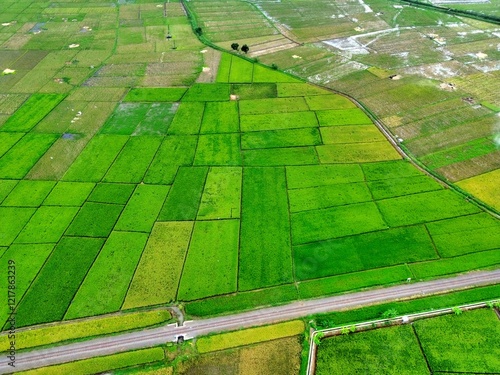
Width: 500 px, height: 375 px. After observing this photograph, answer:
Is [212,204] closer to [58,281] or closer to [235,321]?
[235,321]

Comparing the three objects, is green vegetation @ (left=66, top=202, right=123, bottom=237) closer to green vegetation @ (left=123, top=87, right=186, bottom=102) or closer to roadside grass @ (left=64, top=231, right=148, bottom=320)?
roadside grass @ (left=64, top=231, right=148, bottom=320)

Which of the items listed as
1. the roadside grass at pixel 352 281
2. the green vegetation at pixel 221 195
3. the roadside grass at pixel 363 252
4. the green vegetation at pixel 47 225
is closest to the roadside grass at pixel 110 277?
the green vegetation at pixel 47 225

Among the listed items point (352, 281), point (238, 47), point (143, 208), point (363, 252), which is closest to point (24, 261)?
point (143, 208)

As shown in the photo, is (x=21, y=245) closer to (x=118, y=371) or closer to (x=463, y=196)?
(x=118, y=371)

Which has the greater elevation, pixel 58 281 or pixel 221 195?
pixel 221 195

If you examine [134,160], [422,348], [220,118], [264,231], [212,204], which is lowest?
[422,348]

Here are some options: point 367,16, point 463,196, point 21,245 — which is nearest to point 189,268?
point 21,245

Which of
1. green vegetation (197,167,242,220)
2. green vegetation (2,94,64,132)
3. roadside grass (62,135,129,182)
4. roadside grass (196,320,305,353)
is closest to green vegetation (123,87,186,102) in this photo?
roadside grass (62,135,129,182)

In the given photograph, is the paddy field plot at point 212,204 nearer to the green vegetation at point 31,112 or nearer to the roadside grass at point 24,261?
the roadside grass at point 24,261
